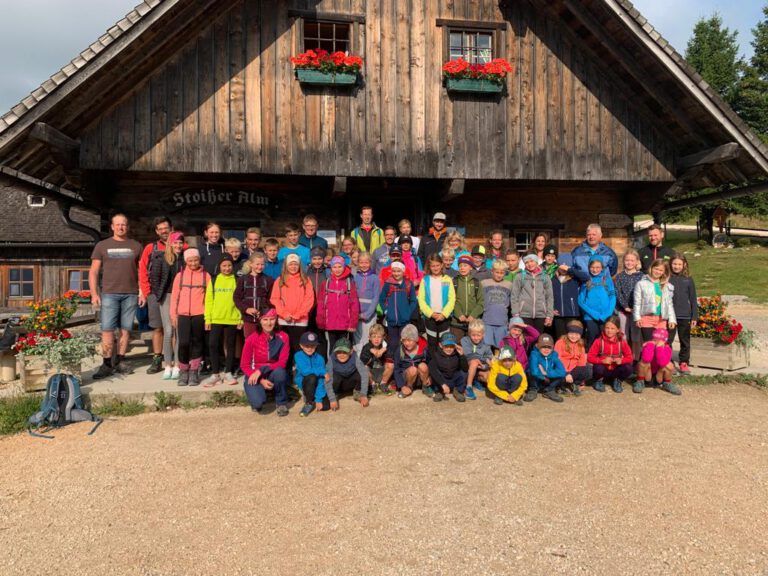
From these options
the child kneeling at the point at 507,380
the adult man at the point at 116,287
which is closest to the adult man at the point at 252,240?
the adult man at the point at 116,287

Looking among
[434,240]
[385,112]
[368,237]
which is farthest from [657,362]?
[385,112]

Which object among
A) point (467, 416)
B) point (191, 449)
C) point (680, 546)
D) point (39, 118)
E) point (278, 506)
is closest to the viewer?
point (680, 546)

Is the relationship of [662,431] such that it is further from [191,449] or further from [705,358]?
[191,449]

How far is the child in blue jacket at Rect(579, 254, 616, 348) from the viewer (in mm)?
6367

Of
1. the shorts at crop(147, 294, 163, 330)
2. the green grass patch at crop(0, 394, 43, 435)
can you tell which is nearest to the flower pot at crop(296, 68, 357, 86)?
the shorts at crop(147, 294, 163, 330)

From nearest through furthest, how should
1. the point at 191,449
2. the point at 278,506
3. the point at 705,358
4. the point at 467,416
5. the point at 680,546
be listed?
the point at 680,546 < the point at 278,506 < the point at 191,449 < the point at 467,416 < the point at 705,358

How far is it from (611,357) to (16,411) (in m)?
7.19

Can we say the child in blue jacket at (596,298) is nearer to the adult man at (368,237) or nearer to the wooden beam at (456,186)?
the wooden beam at (456,186)

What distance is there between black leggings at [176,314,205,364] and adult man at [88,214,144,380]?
872 mm

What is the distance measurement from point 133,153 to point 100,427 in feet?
15.0

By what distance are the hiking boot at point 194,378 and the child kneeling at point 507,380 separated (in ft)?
12.3

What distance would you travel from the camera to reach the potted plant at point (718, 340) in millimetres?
7348

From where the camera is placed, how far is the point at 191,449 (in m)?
4.47

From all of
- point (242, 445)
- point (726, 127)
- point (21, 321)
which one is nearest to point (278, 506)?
point (242, 445)
